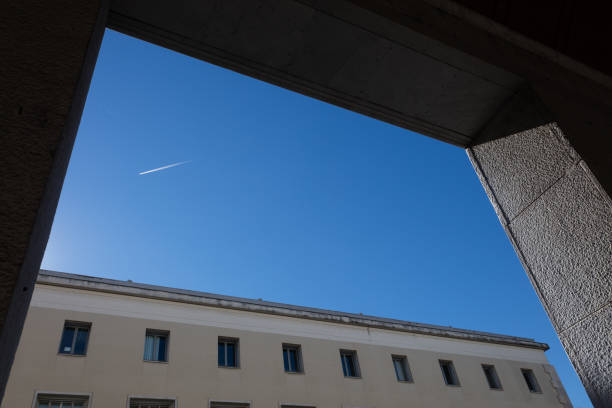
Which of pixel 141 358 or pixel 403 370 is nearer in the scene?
pixel 141 358

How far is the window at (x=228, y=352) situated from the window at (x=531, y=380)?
15.3 metres

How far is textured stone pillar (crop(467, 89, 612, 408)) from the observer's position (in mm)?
1833

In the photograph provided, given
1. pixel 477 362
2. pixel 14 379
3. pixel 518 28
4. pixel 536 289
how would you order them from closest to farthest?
pixel 536 289 < pixel 518 28 < pixel 14 379 < pixel 477 362

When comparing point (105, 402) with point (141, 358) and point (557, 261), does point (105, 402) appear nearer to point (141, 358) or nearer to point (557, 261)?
point (141, 358)

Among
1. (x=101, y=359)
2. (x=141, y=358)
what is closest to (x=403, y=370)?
(x=141, y=358)

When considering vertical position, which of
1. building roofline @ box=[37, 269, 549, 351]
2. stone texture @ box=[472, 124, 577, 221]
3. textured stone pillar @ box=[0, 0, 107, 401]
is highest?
building roofline @ box=[37, 269, 549, 351]

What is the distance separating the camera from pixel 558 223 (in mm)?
2072

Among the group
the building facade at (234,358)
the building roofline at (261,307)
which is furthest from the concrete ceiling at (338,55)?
the building roofline at (261,307)

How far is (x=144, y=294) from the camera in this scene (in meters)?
16.2

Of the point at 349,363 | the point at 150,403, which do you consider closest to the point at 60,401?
the point at 150,403

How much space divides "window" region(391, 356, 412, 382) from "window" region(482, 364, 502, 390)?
4.57m

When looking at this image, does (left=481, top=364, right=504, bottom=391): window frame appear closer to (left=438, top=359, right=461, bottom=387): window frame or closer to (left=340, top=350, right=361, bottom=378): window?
(left=438, top=359, right=461, bottom=387): window frame

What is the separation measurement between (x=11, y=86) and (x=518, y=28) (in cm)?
251

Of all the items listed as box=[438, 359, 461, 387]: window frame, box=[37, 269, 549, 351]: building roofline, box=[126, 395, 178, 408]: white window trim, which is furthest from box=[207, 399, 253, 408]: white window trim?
box=[438, 359, 461, 387]: window frame
